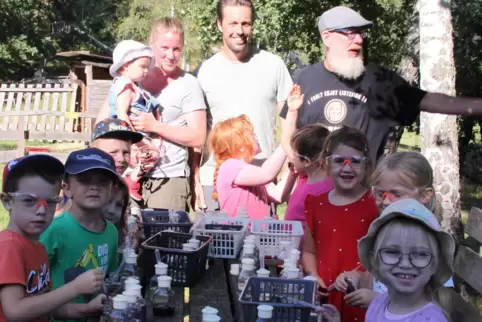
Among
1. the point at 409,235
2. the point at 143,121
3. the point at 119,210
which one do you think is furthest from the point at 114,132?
the point at 409,235

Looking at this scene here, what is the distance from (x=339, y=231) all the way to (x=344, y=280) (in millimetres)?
453

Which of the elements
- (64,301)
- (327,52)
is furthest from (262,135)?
(64,301)

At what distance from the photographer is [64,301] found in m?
2.97

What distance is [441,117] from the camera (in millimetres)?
7477

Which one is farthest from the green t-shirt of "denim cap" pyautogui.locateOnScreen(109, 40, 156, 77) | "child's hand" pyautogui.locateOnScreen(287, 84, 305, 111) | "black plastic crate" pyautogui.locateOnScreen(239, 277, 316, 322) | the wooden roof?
the wooden roof

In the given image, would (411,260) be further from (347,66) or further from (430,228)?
(347,66)

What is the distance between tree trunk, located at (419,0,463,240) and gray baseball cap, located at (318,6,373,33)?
225cm

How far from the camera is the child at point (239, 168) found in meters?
5.01

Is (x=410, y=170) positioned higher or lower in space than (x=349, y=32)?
lower

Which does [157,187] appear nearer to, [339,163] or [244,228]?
[244,228]

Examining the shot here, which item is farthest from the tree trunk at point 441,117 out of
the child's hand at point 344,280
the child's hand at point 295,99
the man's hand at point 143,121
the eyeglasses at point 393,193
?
the child's hand at point 344,280

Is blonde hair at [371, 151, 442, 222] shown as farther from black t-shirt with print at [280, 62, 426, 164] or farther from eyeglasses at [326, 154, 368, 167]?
black t-shirt with print at [280, 62, 426, 164]

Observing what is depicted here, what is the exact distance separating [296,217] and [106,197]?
140 centimetres

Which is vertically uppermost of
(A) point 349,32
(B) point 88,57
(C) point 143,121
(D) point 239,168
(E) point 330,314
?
(B) point 88,57
